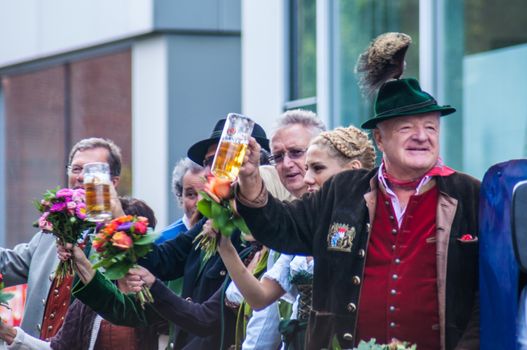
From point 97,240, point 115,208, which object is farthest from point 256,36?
point 97,240

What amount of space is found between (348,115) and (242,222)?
6952mm

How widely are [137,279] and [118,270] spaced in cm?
52

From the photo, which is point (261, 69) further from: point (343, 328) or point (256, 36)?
point (343, 328)

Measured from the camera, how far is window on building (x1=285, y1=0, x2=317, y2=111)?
41.1ft

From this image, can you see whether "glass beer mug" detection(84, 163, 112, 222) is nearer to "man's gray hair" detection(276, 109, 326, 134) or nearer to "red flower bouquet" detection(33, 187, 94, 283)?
"red flower bouquet" detection(33, 187, 94, 283)

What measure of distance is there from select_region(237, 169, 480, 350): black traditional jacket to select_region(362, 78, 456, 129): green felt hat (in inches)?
10.5

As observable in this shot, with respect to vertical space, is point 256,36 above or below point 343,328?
above

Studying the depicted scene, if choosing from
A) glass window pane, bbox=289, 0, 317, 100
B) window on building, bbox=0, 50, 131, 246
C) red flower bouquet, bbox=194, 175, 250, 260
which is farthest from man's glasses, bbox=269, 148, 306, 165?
window on building, bbox=0, 50, 131, 246

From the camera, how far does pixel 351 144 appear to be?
19.2 feet

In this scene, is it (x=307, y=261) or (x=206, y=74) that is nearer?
(x=307, y=261)

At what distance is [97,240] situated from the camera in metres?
5.41

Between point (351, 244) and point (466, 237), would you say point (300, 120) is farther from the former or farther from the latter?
point (466, 237)

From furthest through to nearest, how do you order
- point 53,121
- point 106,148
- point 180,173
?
point 53,121
point 180,173
point 106,148

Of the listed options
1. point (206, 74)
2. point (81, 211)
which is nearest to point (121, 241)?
point (81, 211)
